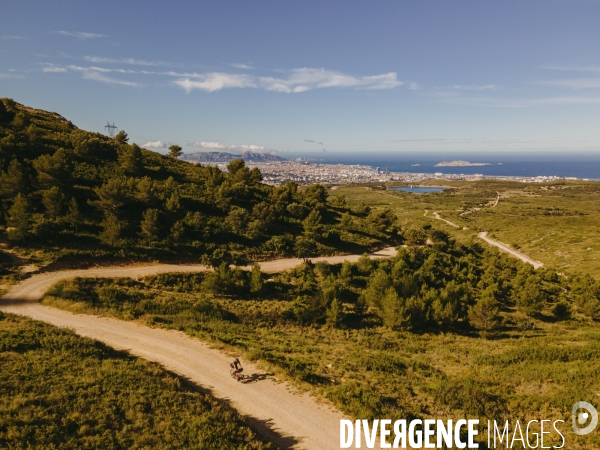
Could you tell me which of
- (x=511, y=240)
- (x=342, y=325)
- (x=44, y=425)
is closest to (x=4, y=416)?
(x=44, y=425)

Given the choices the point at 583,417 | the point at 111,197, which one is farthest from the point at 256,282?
the point at 583,417

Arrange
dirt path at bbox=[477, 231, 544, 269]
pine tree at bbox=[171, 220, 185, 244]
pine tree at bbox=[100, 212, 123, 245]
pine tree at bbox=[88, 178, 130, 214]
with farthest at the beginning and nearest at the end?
dirt path at bbox=[477, 231, 544, 269], pine tree at bbox=[88, 178, 130, 214], pine tree at bbox=[171, 220, 185, 244], pine tree at bbox=[100, 212, 123, 245]

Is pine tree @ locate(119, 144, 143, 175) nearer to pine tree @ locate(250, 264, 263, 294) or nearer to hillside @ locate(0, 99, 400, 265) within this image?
hillside @ locate(0, 99, 400, 265)

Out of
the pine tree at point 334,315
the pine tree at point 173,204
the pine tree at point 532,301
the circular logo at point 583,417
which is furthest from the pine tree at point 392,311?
Answer: the pine tree at point 173,204

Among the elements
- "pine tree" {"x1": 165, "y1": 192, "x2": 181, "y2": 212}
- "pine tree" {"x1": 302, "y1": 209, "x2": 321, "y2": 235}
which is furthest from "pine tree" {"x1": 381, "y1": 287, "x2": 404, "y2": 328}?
"pine tree" {"x1": 165, "y1": 192, "x2": 181, "y2": 212}

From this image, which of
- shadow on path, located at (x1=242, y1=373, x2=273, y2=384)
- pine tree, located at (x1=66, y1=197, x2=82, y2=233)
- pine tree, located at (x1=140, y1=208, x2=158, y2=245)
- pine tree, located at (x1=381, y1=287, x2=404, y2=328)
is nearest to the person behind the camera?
shadow on path, located at (x1=242, y1=373, x2=273, y2=384)

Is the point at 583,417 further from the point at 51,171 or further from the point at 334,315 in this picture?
the point at 51,171

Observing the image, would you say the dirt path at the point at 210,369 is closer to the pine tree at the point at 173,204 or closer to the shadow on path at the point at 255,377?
the shadow on path at the point at 255,377

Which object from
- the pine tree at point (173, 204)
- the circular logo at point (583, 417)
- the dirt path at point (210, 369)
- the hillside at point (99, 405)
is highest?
the pine tree at point (173, 204)
